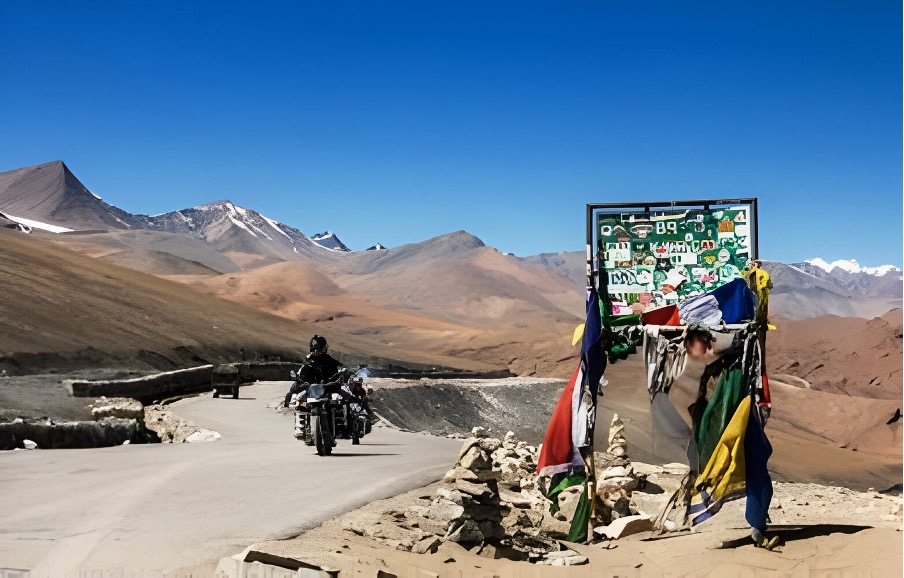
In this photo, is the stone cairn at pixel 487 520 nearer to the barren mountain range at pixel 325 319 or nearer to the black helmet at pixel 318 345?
the black helmet at pixel 318 345

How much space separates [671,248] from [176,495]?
6.30 m

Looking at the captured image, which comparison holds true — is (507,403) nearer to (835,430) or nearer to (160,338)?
(835,430)

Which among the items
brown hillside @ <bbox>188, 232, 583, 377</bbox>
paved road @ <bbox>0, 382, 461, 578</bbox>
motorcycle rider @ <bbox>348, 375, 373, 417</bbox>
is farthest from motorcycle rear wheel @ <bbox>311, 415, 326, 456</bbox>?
brown hillside @ <bbox>188, 232, 583, 377</bbox>

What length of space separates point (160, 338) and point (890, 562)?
6560cm

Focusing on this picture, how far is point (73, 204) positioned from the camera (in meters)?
164

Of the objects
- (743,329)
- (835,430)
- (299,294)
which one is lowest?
(835,430)

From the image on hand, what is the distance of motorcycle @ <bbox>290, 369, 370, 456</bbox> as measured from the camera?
14.8 m

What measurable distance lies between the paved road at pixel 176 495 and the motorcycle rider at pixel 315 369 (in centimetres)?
115

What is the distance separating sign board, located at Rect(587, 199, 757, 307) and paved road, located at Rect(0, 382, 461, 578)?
400 cm

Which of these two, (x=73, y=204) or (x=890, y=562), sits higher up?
(x=73, y=204)

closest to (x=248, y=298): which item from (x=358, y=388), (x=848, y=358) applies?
(x=848, y=358)

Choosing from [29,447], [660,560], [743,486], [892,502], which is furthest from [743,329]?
[29,447]

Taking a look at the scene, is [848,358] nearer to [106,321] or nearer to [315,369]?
[106,321]

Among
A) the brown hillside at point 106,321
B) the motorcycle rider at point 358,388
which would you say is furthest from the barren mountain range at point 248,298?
the motorcycle rider at point 358,388
